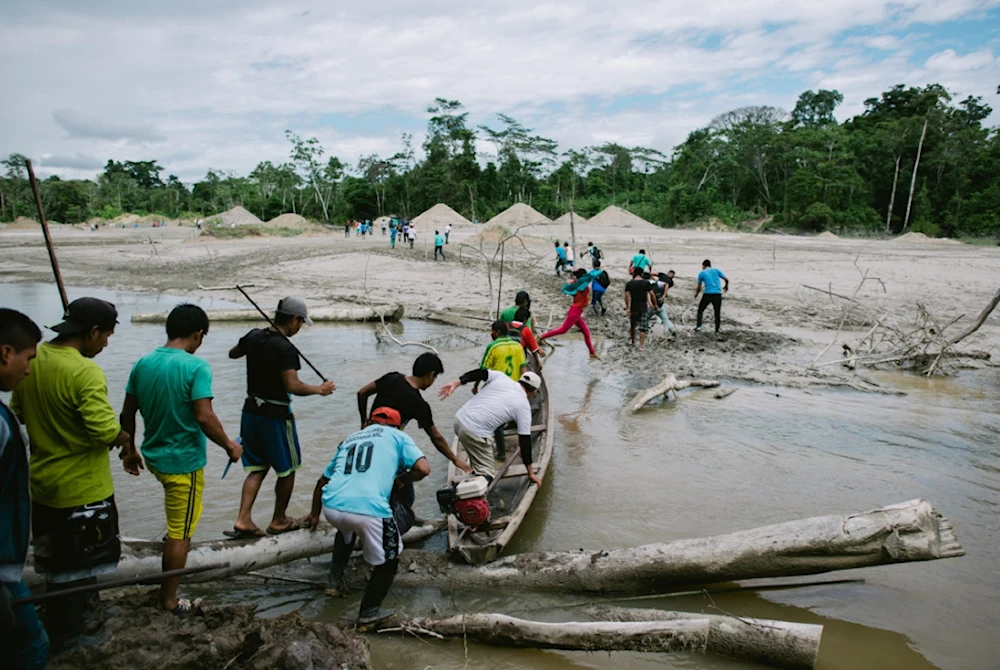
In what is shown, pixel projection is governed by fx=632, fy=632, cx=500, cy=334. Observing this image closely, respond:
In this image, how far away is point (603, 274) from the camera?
13961 mm

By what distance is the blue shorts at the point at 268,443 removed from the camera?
13.5 feet

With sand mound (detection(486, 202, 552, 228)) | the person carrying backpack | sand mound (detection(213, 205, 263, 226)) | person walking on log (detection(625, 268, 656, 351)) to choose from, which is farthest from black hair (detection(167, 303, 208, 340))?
sand mound (detection(213, 205, 263, 226))

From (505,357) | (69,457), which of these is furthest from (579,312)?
(69,457)

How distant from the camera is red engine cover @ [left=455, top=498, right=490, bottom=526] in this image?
4125 millimetres

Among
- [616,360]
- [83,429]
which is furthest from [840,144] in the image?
[83,429]

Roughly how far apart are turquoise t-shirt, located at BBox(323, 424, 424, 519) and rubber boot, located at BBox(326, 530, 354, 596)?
0.55 metres

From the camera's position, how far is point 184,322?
3336 millimetres

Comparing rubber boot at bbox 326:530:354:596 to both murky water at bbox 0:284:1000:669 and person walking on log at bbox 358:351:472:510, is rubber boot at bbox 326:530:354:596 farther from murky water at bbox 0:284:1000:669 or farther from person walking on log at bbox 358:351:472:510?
person walking on log at bbox 358:351:472:510

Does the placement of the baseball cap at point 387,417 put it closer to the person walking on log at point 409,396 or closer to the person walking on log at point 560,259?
the person walking on log at point 409,396

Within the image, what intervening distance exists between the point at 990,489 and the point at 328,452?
6760mm

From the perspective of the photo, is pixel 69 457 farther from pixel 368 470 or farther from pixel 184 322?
pixel 368 470

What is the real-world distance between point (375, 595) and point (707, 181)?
149 feet

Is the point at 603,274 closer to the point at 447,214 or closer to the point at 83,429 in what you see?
the point at 83,429

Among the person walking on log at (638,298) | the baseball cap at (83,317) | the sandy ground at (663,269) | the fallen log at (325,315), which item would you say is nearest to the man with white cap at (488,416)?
the baseball cap at (83,317)
